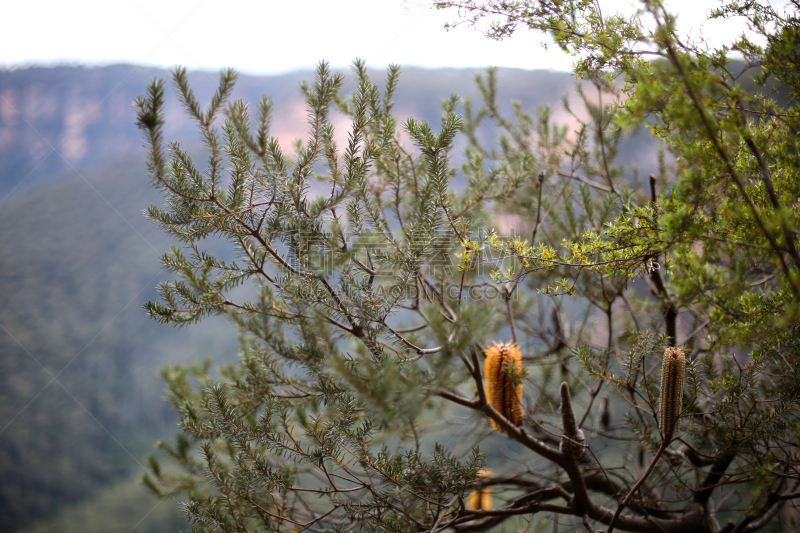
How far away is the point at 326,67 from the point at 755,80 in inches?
20.1

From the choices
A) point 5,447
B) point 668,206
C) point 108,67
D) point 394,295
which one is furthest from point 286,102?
point 668,206

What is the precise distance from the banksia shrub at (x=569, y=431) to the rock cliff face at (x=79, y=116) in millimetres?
1484

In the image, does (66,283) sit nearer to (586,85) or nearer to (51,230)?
(51,230)

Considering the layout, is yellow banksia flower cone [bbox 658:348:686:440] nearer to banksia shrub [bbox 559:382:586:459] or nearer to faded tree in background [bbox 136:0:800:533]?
faded tree in background [bbox 136:0:800:533]

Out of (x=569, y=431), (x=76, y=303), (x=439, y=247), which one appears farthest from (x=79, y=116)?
(x=569, y=431)

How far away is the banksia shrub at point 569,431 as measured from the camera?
2.12 feet

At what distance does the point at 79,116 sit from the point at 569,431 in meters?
2.03

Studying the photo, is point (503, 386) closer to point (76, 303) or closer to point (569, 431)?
point (569, 431)

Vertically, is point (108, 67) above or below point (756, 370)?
above

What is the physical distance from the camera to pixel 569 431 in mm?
656

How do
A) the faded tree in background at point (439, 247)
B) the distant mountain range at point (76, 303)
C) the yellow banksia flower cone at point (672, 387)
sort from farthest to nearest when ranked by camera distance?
the distant mountain range at point (76, 303) → the yellow banksia flower cone at point (672, 387) → the faded tree in background at point (439, 247)

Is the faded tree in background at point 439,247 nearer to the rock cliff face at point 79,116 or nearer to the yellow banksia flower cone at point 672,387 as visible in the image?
the yellow banksia flower cone at point 672,387

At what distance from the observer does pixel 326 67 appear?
0.49m

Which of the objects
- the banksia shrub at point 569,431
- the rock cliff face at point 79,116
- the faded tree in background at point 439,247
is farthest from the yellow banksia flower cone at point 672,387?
the rock cliff face at point 79,116
